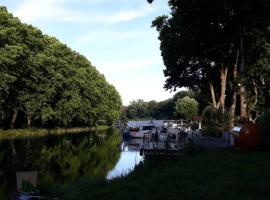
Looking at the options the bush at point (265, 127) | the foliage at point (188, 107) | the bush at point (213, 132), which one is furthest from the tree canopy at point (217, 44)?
the foliage at point (188, 107)

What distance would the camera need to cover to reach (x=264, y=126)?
22.3 m

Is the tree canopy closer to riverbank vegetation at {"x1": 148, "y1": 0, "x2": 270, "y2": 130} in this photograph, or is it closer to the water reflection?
riverbank vegetation at {"x1": 148, "y1": 0, "x2": 270, "y2": 130}

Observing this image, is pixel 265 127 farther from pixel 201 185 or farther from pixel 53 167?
pixel 53 167

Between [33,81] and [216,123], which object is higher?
[33,81]

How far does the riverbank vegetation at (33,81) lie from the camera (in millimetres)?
59031

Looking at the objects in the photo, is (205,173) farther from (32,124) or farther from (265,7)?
(32,124)

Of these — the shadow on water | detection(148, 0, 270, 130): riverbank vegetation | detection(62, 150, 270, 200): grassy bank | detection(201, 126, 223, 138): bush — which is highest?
detection(148, 0, 270, 130): riverbank vegetation

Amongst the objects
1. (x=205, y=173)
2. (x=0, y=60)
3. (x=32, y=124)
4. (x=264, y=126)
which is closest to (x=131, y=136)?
(x=32, y=124)

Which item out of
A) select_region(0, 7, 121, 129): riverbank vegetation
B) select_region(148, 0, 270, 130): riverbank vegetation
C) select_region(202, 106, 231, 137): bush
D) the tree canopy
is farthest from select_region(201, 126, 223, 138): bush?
select_region(0, 7, 121, 129): riverbank vegetation

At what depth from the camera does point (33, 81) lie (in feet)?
218

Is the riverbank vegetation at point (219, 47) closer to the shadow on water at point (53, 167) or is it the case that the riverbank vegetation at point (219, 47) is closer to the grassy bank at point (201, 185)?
the grassy bank at point (201, 185)

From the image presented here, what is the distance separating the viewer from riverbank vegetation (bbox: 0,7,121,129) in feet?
194

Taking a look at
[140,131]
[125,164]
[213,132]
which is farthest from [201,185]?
[140,131]

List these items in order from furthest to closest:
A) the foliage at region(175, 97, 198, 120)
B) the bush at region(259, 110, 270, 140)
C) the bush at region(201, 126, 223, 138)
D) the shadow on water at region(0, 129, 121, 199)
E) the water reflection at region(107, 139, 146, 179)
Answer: the foliage at region(175, 97, 198, 120), the bush at region(201, 126, 223, 138), the water reflection at region(107, 139, 146, 179), the shadow on water at region(0, 129, 121, 199), the bush at region(259, 110, 270, 140)
